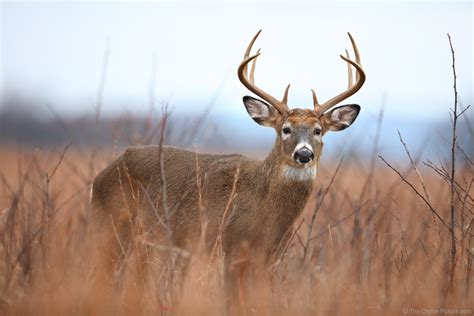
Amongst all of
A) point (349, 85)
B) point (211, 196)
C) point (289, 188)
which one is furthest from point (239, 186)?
point (349, 85)

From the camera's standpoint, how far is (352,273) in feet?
19.2

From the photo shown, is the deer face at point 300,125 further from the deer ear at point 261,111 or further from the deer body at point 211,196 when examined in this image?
the deer body at point 211,196

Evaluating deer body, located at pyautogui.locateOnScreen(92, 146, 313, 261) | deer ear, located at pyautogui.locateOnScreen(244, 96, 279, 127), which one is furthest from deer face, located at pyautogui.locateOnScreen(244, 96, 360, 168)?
deer body, located at pyautogui.locateOnScreen(92, 146, 313, 261)

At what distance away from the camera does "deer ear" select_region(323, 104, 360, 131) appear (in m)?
7.76

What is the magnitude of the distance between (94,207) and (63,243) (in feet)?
1.54

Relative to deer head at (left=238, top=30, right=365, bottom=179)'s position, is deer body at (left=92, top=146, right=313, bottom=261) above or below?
below

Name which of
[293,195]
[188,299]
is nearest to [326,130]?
[293,195]

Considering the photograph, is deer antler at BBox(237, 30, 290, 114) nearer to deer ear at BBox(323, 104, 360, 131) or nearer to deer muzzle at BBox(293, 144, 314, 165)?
deer ear at BBox(323, 104, 360, 131)

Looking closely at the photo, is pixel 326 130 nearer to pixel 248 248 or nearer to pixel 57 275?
pixel 248 248

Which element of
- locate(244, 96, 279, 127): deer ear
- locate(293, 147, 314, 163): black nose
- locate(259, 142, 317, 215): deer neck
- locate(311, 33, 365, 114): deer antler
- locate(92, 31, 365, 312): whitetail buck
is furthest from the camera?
locate(244, 96, 279, 127): deer ear

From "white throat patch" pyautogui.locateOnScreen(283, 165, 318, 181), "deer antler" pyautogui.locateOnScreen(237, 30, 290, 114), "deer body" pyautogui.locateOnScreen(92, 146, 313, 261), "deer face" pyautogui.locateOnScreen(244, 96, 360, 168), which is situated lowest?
"deer body" pyautogui.locateOnScreen(92, 146, 313, 261)

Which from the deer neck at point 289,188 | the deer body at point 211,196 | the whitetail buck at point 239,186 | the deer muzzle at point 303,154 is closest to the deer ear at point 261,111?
the whitetail buck at point 239,186

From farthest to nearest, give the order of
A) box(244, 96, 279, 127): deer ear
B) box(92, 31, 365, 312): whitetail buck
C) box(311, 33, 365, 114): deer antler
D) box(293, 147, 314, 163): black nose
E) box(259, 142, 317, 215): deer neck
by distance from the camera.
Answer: box(244, 96, 279, 127): deer ear → box(311, 33, 365, 114): deer antler → box(259, 142, 317, 215): deer neck → box(92, 31, 365, 312): whitetail buck → box(293, 147, 314, 163): black nose

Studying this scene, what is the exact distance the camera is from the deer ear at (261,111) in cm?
773
